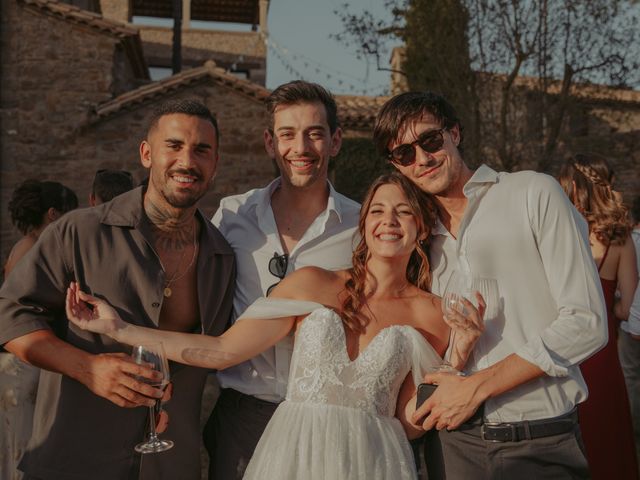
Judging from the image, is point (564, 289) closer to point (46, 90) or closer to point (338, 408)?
point (338, 408)

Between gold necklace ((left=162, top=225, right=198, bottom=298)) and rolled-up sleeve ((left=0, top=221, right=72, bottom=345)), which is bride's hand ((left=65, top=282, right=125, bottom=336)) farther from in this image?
gold necklace ((left=162, top=225, right=198, bottom=298))

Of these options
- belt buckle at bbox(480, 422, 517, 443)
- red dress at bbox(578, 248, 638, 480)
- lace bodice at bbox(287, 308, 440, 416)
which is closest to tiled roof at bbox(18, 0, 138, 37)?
red dress at bbox(578, 248, 638, 480)

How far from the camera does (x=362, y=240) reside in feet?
10.9

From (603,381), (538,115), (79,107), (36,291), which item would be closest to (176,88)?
(79,107)

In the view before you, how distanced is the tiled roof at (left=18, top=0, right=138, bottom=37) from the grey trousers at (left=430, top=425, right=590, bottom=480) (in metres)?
14.6

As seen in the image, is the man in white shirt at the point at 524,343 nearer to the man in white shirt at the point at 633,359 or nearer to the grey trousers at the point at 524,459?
the grey trousers at the point at 524,459

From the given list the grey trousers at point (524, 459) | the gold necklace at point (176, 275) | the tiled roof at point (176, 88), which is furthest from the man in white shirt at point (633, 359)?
the tiled roof at point (176, 88)

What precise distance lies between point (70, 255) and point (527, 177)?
196 cm

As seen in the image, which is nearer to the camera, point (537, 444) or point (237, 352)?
point (537, 444)

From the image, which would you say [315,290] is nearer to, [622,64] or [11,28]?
[622,64]

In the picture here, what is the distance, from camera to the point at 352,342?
10.0 feet

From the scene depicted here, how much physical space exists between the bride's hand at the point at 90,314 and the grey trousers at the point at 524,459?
1.49 metres

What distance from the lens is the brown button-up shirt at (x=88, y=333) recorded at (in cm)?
298

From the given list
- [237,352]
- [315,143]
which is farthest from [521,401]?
[315,143]
